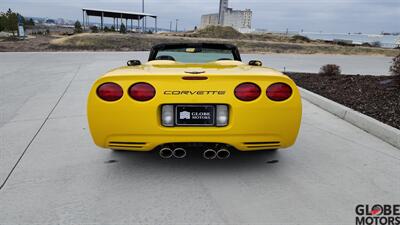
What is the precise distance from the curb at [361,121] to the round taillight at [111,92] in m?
3.17

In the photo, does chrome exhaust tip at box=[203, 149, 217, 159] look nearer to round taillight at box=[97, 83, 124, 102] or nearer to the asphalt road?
the asphalt road

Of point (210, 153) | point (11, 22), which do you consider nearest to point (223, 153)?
point (210, 153)

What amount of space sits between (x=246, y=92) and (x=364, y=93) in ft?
15.1

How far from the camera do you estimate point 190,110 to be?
276cm

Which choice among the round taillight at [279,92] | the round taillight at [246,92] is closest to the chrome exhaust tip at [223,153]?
the round taillight at [246,92]

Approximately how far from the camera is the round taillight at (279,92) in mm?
2816

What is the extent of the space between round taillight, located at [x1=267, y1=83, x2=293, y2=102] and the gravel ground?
230cm

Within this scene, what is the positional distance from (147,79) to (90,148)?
145 cm

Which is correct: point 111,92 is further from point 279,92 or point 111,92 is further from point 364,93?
point 364,93

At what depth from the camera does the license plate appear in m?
2.75

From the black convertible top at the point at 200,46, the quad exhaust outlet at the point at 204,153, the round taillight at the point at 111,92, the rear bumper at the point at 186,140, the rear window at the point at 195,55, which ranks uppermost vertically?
the black convertible top at the point at 200,46

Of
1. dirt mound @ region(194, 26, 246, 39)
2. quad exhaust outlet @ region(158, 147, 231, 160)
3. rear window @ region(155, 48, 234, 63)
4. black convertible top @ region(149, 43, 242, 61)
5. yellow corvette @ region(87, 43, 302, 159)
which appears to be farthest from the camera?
dirt mound @ region(194, 26, 246, 39)

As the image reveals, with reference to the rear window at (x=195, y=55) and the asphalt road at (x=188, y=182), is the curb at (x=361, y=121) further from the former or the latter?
the rear window at (x=195, y=55)

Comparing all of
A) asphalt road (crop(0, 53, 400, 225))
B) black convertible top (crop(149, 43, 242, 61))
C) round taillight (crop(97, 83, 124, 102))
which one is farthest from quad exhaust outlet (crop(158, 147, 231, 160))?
black convertible top (crop(149, 43, 242, 61))
